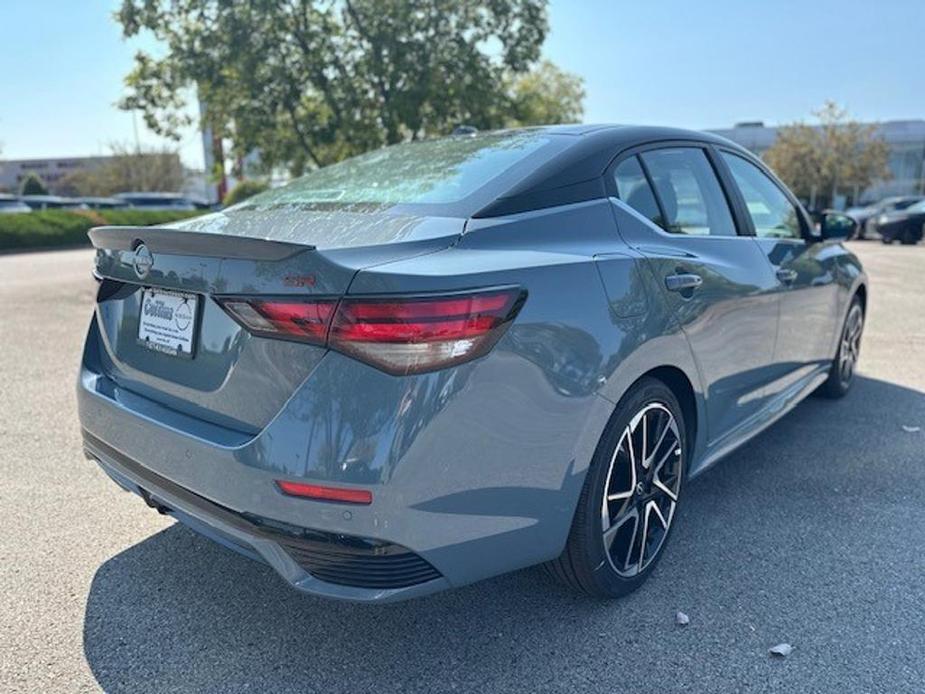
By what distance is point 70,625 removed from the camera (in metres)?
2.46

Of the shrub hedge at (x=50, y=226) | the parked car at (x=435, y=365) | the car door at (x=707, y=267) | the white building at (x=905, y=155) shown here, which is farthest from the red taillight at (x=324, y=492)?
the white building at (x=905, y=155)

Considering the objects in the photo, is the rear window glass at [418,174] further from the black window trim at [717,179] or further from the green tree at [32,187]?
the green tree at [32,187]

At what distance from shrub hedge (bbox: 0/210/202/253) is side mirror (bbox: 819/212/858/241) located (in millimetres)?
18687

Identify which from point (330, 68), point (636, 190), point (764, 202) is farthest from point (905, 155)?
point (636, 190)

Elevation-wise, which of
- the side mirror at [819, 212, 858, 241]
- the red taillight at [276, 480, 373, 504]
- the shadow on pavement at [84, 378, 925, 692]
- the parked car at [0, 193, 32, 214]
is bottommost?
the shadow on pavement at [84, 378, 925, 692]

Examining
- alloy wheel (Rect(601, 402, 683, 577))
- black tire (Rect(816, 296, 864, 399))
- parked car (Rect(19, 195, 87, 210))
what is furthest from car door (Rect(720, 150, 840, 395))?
parked car (Rect(19, 195, 87, 210))

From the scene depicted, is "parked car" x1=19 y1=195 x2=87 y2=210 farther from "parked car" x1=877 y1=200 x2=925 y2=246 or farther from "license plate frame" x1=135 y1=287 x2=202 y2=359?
"license plate frame" x1=135 y1=287 x2=202 y2=359

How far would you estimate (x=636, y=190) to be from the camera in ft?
9.30

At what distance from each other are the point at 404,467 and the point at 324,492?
222mm

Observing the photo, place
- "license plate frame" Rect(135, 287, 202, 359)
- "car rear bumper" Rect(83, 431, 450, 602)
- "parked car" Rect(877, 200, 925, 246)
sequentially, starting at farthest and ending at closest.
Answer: "parked car" Rect(877, 200, 925, 246) < "license plate frame" Rect(135, 287, 202, 359) < "car rear bumper" Rect(83, 431, 450, 602)

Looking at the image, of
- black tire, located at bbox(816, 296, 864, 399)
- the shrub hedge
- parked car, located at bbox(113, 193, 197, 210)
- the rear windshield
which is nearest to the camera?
the rear windshield

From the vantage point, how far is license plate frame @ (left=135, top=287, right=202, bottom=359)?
221cm

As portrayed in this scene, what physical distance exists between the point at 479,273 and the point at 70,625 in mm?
1829

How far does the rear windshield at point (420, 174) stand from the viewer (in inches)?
103
